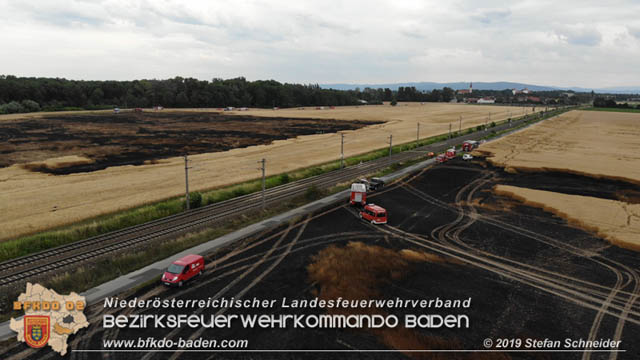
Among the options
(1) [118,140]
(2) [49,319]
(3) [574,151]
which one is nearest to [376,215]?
(2) [49,319]

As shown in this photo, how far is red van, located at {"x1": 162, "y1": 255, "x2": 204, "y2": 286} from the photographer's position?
26.5 m

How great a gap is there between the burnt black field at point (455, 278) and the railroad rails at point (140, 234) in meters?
9.82

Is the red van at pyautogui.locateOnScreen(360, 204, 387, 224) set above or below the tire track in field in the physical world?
above

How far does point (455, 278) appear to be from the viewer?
95.7ft

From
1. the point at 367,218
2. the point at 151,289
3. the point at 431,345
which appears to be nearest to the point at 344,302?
the point at 431,345

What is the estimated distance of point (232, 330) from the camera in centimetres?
2252

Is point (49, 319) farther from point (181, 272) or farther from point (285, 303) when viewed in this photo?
point (285, 303)

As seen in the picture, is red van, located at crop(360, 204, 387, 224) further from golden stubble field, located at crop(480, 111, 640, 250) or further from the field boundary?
golden stubble field, located at crop(480, 111, 640, 250)

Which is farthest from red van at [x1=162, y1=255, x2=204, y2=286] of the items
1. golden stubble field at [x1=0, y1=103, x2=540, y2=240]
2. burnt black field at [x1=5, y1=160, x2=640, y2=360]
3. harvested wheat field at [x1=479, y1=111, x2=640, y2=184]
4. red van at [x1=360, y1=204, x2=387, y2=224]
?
harvested wheat field at [x1=479, y1=111, x2=640, y2=184]

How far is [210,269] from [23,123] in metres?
172

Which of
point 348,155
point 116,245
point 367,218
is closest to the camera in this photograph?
point 116,245

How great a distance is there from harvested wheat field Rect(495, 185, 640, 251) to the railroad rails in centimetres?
2857

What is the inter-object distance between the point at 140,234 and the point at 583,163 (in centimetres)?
8535

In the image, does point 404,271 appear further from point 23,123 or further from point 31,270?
point 23,123
